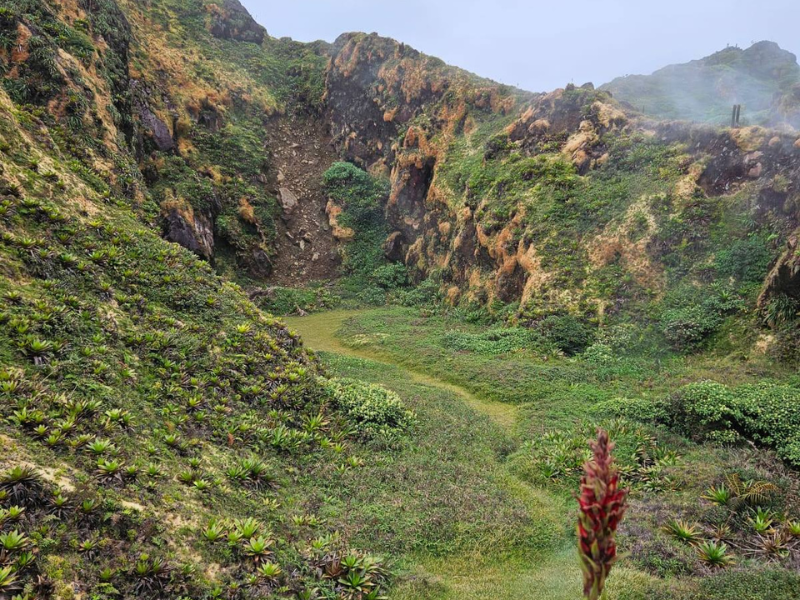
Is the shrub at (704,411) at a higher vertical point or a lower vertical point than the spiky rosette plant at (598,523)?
lower

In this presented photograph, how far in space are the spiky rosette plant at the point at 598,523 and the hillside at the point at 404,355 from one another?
6093 mm

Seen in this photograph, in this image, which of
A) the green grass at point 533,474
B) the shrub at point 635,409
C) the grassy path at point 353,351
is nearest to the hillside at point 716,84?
the grassy path at point 353,351

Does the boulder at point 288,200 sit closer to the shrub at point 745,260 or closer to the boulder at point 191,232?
the boulder at point 191,232

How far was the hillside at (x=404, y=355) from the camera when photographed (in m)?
7.59

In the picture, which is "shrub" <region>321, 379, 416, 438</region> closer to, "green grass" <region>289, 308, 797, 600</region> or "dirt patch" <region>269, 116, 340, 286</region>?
"green grass" <region>289, 308, 797, 600</region>

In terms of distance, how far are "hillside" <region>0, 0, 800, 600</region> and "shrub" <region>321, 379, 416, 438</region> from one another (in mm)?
101

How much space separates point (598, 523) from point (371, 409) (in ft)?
38.3

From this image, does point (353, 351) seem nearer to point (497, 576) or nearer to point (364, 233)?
point (497, 576)

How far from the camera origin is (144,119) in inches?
1315

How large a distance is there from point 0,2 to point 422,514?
25.6m

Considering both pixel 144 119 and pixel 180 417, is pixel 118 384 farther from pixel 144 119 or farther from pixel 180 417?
pixel 144 119

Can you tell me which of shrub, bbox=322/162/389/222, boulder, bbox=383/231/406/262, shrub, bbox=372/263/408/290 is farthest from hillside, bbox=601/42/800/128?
shrub, bbox=372/263/408/290

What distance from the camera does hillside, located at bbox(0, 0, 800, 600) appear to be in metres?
7.59

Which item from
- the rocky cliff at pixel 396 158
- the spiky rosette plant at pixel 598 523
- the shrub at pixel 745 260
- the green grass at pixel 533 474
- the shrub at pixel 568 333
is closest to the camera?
the spiky rosette plant at pixel 598 523
